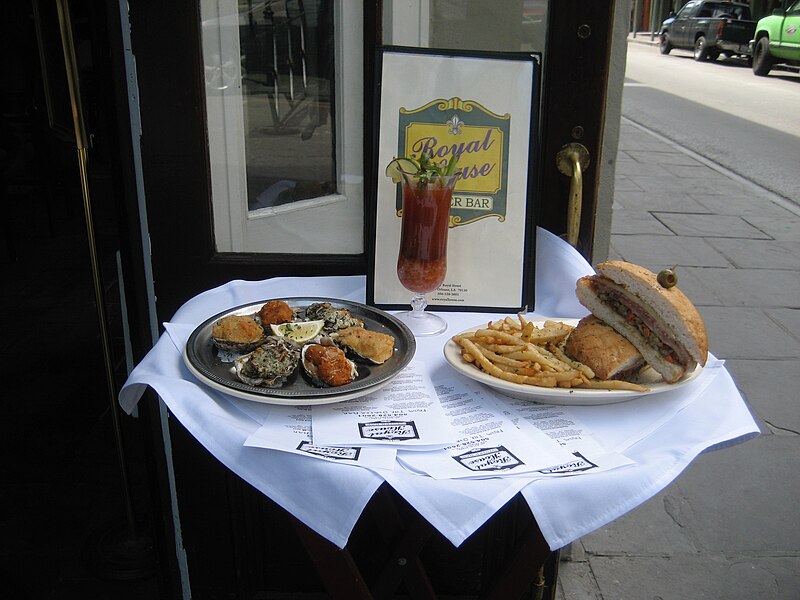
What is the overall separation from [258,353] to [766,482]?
8.30 ft

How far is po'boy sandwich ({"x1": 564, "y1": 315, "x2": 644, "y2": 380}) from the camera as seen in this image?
138 cm

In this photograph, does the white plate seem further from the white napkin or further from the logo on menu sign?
the logo on menu sign

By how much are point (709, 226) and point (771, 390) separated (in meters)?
3.07

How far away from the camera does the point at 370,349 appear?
1.42m

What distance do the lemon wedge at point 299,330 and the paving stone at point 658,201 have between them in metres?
6.07

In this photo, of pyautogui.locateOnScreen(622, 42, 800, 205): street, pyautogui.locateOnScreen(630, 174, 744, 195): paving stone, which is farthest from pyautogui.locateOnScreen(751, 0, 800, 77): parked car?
pyautogui.locateOnScreen(630, 174, 744, 195): paving stone

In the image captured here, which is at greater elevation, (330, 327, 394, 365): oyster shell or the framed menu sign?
the framed menu sign

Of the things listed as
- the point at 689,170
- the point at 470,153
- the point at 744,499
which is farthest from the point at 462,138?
the point at 689,170

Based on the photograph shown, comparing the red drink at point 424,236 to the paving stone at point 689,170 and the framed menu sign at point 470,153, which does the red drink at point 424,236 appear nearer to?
the framed menu sign at point 470,153

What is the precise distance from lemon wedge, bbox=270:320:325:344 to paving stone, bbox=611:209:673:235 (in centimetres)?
510

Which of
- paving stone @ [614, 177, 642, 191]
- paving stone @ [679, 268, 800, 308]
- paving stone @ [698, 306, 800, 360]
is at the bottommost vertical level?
paving stone @ [698, 306, 800, 360]

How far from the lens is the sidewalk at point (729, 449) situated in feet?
8.46

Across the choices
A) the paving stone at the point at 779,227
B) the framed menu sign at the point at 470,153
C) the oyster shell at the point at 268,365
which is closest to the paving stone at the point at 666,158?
A: the paving stone at the point at 779,227

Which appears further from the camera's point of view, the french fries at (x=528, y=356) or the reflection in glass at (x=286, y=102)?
the reflection in glass at (x=286, y=102)
